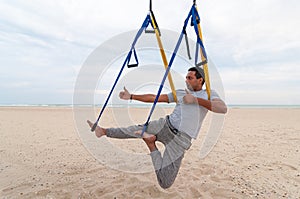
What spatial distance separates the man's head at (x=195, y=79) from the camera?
117 inches

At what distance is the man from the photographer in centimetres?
283

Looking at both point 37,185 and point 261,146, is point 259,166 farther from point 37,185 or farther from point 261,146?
point 37,185

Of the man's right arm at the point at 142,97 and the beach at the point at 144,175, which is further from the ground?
the man's right arm at the point at 142,97

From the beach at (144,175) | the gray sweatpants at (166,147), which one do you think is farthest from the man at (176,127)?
the beach at (144,175)

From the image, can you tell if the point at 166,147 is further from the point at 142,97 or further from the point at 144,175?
the point at 144,175

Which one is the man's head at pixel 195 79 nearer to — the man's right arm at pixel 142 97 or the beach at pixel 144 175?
the man's right arm at pixel 142 97


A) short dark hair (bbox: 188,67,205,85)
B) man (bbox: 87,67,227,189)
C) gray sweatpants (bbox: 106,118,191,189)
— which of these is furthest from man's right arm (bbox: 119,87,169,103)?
short dark hair (bbox: 188,67,205,85)

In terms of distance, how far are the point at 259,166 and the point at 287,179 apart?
659 millimetres

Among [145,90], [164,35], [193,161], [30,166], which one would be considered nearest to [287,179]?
[193,161]

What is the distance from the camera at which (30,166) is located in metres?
4.25

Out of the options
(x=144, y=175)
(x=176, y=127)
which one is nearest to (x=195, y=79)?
(x=176, y=127)

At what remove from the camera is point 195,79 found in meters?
3.01

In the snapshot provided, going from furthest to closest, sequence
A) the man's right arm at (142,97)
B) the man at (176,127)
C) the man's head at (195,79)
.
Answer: the man's right arm at (142,97)
the man's head at (195,79)
the man at (176,127)

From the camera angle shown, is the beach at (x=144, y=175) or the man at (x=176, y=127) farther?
the beach at (x=144, y=175)
